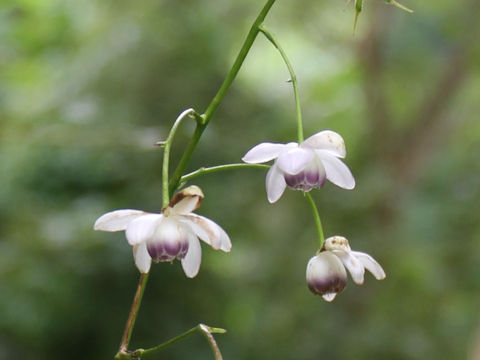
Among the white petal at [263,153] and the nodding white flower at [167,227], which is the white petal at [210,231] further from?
the white petal at [263,153]

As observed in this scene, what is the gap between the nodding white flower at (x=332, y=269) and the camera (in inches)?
46.7

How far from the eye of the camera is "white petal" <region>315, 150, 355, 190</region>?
122 centimetres

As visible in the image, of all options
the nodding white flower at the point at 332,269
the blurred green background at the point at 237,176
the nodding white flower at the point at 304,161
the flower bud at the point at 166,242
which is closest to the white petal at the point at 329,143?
the nodding white flower at the point at 304,161

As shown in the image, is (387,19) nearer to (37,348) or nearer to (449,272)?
(449,272)

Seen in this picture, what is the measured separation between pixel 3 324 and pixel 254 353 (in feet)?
4.61

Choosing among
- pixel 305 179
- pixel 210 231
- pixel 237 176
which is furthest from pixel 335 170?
pixel 237 176

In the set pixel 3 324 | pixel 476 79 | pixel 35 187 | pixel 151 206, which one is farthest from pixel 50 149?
pixel 476 79

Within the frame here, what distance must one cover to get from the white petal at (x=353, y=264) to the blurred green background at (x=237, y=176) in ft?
5.05

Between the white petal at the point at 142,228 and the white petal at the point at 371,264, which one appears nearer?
the white petal at the point at 142,228

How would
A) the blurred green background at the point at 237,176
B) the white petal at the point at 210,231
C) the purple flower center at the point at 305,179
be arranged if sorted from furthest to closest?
1. the blurred green background at the point at 237,176
2. the purple flower center at the point at 305,179
3. the white petal at the point at 210,231

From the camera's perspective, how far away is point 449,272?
15.1 ft

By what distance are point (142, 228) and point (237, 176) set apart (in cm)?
247

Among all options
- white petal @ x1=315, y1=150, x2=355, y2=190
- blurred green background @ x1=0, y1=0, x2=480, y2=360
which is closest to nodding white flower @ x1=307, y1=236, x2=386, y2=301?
white petal @ x1=315, y1=150, x2=355, y2=190

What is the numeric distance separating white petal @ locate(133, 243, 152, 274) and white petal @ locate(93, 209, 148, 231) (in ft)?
0.17
